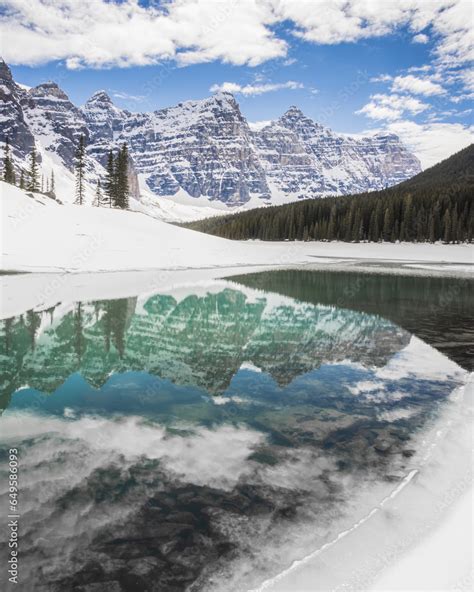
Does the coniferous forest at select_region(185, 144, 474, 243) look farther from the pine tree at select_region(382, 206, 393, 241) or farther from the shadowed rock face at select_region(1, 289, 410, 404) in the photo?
the shadowed rock face at select_region(1, 289, 410, 404)

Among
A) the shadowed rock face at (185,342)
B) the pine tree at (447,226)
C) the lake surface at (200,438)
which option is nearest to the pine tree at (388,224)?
the pine tree at (447,226)

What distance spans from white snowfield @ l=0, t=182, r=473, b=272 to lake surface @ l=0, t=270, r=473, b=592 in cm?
1965

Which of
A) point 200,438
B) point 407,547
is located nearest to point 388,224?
point 200,438

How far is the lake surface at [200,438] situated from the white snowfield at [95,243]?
19.6m

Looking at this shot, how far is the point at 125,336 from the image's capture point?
13.6 metres

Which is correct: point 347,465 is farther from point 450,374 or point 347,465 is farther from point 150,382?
point 450,374

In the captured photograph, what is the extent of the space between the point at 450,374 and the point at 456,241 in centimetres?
8960

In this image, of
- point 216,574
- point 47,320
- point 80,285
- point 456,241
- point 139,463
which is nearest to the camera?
point 216,574

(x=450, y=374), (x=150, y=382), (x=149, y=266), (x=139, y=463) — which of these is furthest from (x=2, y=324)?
(x=149, y=266)

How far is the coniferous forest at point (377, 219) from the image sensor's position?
91550 millimetres

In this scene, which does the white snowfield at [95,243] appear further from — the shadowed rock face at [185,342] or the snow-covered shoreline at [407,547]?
the snow-covered shoreline at [407,547]

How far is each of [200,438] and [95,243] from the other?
35925 mm

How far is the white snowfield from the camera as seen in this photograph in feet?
107

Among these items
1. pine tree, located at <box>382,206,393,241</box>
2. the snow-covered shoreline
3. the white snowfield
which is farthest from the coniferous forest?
the snow-covered shoreline
